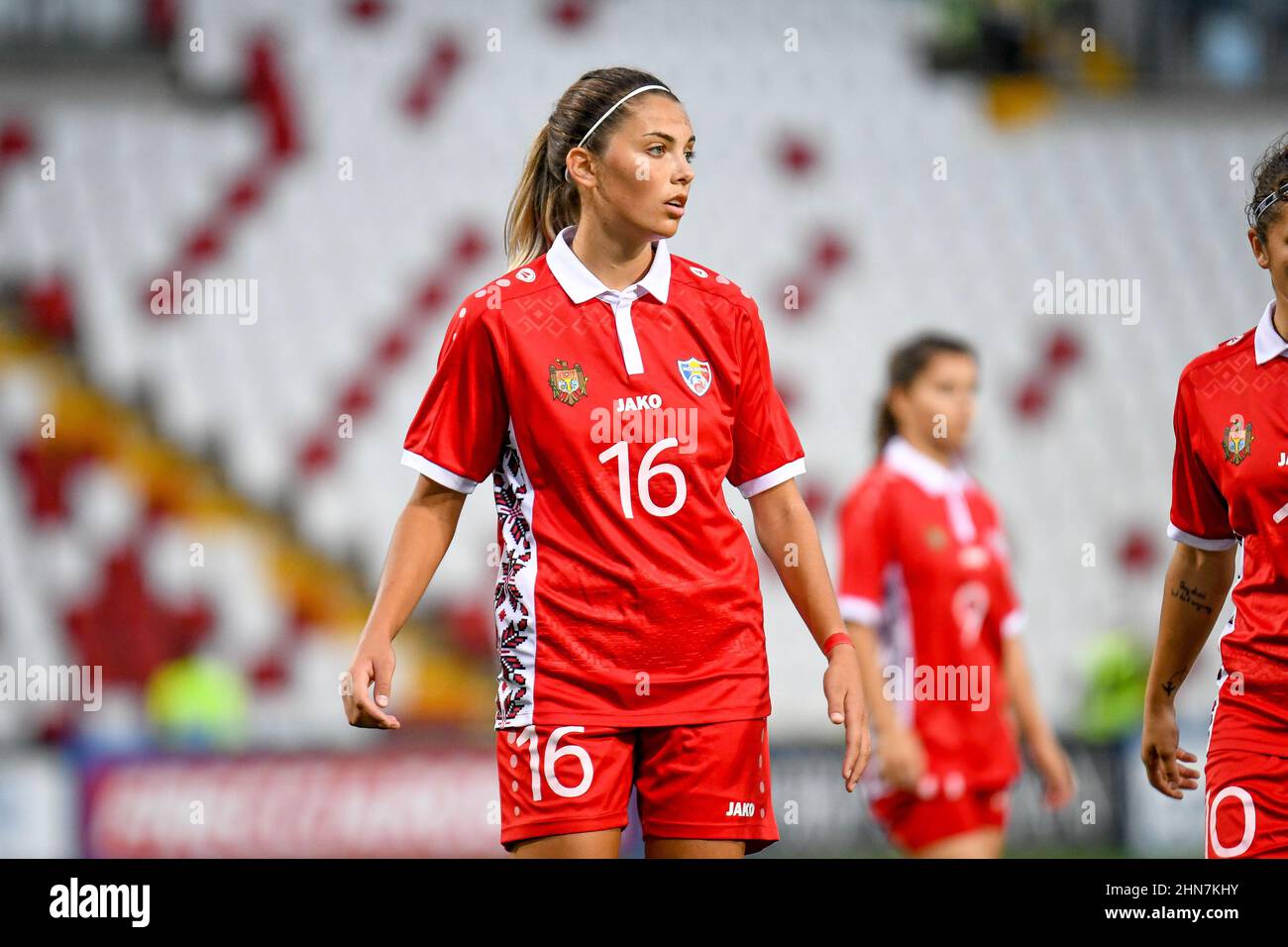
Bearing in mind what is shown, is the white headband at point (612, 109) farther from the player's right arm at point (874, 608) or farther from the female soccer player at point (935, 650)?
the female soccer player at point (935, 650)

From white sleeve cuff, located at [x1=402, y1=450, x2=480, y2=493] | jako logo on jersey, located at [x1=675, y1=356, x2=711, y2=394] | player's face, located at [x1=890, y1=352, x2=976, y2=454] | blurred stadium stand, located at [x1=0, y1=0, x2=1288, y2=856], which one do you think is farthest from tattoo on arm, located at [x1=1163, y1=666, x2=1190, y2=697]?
blurred stadium stand, located at [x1=0, y1=0, x2=1288, y2=856]

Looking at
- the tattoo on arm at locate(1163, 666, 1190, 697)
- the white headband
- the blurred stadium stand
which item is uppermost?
the blurred stadium stand

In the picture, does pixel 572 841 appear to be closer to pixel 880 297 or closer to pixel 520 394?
pixel 520 394

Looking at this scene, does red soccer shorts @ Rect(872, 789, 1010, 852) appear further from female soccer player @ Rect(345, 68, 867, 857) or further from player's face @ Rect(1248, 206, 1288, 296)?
player's face @ Rect(1248, 206, 1288, 296)

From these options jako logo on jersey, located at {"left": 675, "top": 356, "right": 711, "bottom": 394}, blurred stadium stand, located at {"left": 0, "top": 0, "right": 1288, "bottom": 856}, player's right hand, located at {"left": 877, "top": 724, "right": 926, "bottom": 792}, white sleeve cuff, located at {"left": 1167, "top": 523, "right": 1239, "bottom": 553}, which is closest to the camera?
jako logo on jersey, located at {"left": 675, "top": 356, "right": 711, "bottom": 394}

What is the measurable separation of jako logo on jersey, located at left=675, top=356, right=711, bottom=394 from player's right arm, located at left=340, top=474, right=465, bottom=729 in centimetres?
40

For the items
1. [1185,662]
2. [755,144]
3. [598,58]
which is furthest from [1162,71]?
[1185,662]

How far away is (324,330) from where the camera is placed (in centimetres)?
670

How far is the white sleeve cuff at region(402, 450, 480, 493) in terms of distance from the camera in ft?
8.01

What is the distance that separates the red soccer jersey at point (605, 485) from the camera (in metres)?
2.34

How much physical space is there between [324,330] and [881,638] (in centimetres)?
328

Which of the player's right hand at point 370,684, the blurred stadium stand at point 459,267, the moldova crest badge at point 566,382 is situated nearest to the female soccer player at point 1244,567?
the moldova crest badge at point 566,382

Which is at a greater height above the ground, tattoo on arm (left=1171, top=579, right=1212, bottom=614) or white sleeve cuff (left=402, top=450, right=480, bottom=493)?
white sleeve cuff (left=402, top=450, right=480, bottom=493)

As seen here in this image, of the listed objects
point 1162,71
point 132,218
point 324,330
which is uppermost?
point 1162,71
